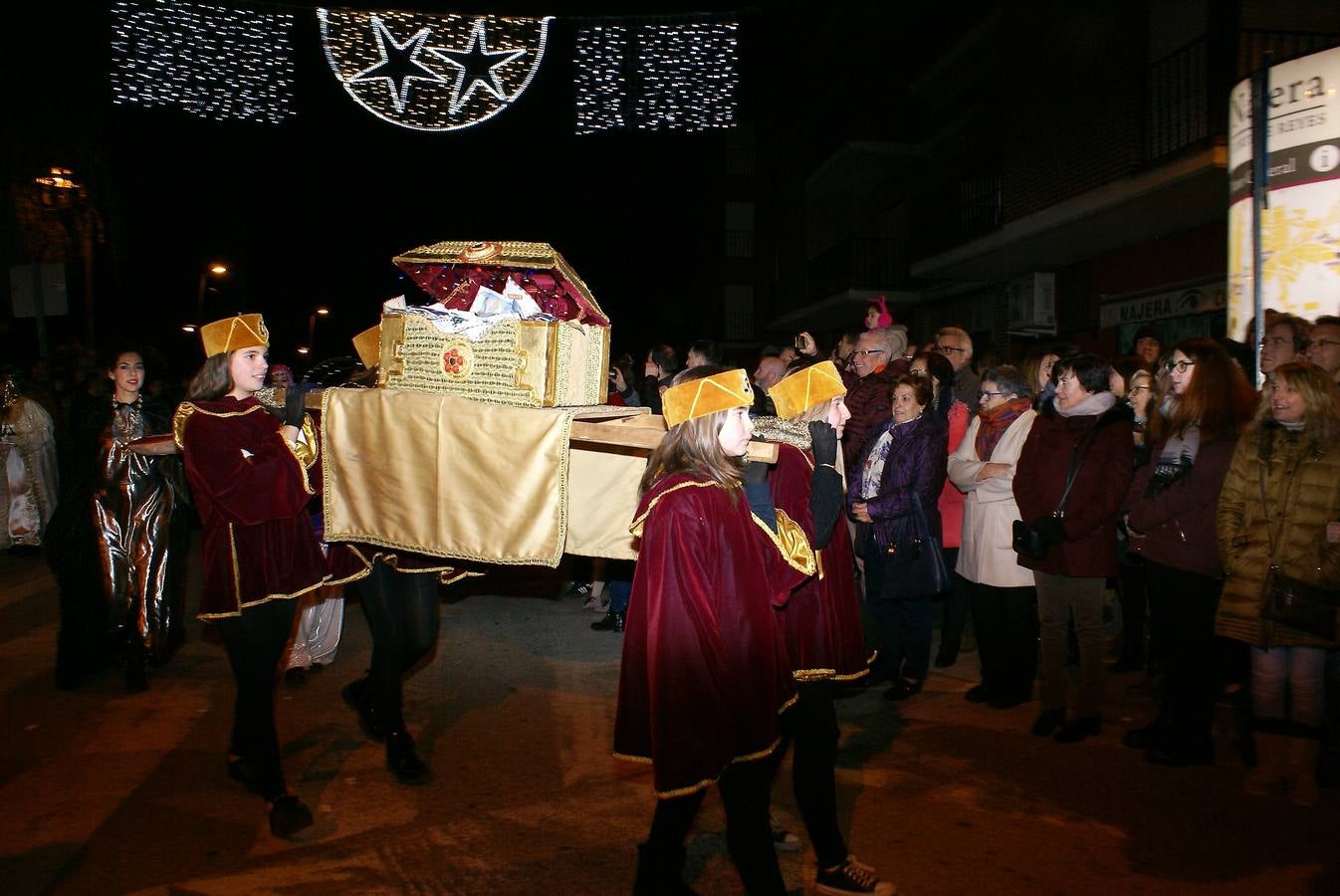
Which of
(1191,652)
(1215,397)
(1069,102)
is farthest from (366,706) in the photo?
(1069,102)

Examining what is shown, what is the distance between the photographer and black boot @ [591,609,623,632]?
8.09 m

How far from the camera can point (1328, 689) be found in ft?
15.6

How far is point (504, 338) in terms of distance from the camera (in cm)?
391

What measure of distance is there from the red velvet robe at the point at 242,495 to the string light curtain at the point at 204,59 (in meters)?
2.99

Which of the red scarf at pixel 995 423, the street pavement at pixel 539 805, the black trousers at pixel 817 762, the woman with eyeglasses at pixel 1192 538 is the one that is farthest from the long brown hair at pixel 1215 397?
the black trousers at pixel 817 762

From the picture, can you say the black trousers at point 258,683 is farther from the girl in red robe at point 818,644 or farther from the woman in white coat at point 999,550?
the woman in white coat at point 999,550

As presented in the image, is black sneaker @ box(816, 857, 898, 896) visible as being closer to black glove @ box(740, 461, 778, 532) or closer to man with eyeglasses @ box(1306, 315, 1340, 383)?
black glove @ box(740, 461, 778, 532)

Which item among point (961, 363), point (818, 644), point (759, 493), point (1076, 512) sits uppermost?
point (961, 363)

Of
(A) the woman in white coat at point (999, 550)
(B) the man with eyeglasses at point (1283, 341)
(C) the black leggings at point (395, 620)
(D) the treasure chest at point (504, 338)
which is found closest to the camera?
(D) the treasure chest at point (504, 338)

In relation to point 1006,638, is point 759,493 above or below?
above

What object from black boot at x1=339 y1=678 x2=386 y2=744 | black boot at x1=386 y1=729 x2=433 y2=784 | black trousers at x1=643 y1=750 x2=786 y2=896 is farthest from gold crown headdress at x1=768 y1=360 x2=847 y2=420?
black boot at x1=339 y1=678 x2=386 y2=744

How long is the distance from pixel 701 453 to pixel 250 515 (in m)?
2.29

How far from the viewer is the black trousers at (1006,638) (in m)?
5.91

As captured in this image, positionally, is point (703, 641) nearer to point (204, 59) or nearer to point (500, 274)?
point (500, 274)
